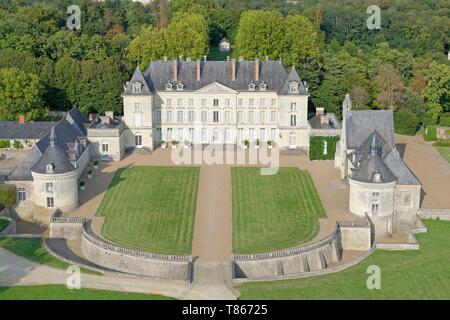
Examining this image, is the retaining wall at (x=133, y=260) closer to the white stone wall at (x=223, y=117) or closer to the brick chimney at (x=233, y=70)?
the white stone wall at (x=223, y=117)

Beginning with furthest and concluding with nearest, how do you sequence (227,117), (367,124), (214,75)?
(214,75) → (227,117) → (367,124)

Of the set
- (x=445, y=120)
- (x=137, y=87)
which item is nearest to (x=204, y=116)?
(x=137, y=87)

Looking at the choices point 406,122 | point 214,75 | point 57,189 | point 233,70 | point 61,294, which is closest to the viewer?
point 61,294

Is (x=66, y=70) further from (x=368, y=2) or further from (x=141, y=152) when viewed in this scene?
(x=368, y=2)

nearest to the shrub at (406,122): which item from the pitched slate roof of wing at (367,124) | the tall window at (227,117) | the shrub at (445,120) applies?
the shrub at (445,120)

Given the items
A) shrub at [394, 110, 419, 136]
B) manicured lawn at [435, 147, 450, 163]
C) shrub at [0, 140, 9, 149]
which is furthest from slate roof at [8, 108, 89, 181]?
shrub at [394, 110, 419, 136]

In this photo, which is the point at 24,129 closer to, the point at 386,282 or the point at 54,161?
the point at 54,161
